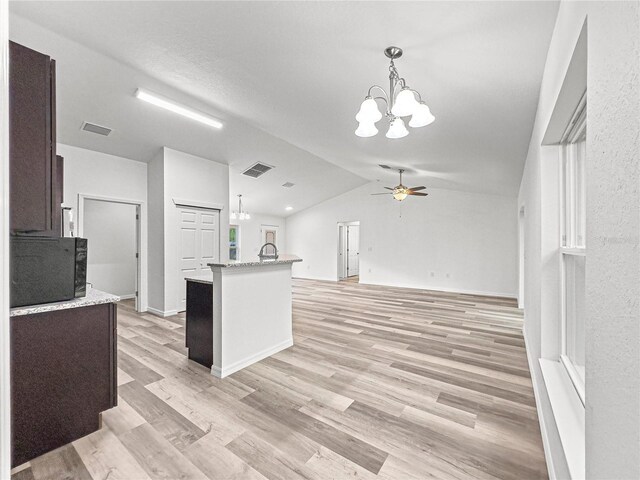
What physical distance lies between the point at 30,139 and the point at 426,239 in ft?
24.9

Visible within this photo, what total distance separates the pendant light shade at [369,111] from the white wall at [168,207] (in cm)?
398

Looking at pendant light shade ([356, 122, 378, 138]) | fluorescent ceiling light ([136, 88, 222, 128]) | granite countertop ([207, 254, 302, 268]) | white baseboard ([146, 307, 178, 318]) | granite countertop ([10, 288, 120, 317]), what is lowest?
white baseboard ([146, 307, 178, 318])

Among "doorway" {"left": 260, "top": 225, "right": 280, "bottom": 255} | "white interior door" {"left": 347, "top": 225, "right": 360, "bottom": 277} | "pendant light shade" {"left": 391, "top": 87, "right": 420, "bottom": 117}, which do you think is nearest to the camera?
"pendant light shade" {"left": 391, "top": 87, "right": 420, "bottom": 117}

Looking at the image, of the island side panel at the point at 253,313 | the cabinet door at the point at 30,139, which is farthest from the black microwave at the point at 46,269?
the island side panel at the point at 253,313

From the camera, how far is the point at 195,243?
5246mm

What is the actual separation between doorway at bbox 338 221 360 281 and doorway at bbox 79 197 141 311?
567 cm

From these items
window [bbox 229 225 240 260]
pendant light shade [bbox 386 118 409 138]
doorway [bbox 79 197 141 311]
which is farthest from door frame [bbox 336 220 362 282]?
pendant light shade [bbox 386 118 409 138]

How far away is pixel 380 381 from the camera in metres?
2.58

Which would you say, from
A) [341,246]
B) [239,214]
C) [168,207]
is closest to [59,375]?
[168,207]

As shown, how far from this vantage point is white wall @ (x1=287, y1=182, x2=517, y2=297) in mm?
6707

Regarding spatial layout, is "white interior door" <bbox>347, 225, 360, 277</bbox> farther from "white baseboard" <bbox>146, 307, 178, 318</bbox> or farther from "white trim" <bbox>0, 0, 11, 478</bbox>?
→ "white trim" <bbox>0, 0, 11, 478</bbox>

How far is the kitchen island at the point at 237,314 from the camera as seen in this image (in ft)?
8.77

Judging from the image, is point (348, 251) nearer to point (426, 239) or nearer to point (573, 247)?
point (426, 239)

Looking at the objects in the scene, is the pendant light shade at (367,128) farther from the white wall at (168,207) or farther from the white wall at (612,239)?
the white wall at (168,207)
